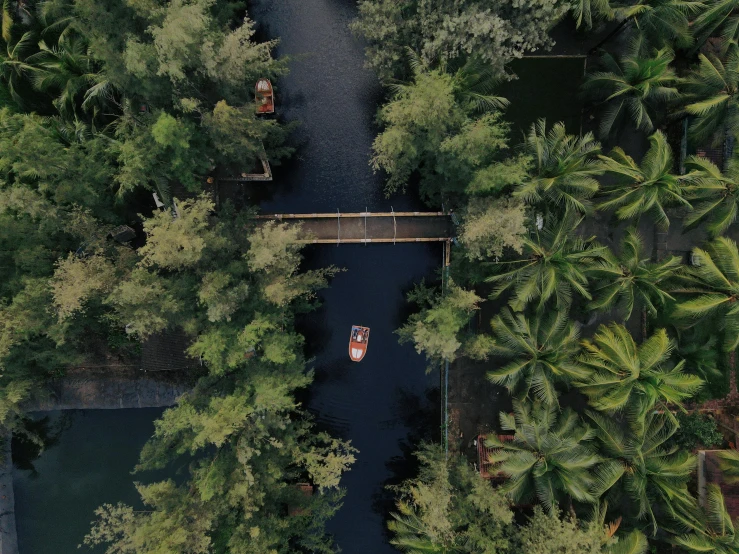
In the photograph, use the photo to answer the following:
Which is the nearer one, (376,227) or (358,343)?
(376,227)

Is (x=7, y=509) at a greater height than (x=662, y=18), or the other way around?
(x=662, y=18)

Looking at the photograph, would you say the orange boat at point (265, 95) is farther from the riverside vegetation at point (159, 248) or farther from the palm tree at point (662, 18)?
the palm tree at point (662, 18)

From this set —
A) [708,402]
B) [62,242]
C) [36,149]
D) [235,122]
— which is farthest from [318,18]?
[708,402]

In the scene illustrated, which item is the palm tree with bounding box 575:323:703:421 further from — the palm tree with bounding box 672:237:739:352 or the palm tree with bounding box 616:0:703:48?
the palm tree with bounding box 616:0:703:48

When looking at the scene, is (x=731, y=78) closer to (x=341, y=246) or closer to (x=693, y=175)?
(x=693, y=175)

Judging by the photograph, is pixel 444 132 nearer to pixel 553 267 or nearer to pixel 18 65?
pixel 553 267

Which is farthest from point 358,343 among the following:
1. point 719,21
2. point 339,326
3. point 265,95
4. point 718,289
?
point 719,21

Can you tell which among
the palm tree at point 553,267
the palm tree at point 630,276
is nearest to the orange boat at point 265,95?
the palm tree at point 553,267
